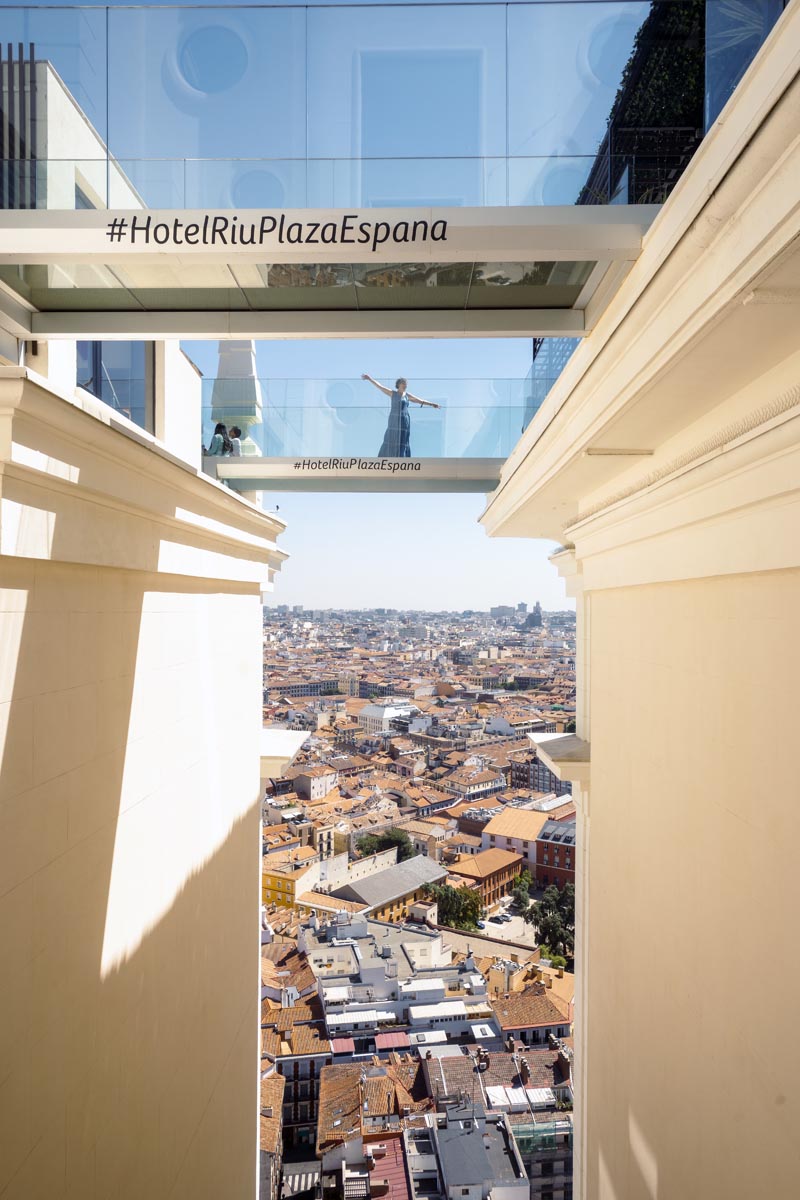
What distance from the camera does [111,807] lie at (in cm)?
309

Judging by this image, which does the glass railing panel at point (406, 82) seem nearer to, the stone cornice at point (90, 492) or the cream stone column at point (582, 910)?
the stone cornice at point (90, 492)

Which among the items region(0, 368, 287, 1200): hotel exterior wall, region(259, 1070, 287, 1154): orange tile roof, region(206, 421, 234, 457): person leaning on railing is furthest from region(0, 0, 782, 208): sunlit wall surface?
region(259, 1070, 287, 1154): orange tile roof

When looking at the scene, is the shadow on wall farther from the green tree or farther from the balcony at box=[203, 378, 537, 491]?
the green tree

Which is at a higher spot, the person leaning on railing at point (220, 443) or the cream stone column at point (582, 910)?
the person leaning on railing at point (220, 443)

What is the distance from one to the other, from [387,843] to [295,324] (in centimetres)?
3498

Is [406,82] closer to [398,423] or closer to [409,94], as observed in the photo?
[409,94]

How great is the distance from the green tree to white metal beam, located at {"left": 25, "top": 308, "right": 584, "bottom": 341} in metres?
34.2

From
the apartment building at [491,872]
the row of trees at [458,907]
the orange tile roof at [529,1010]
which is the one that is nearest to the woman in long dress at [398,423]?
the orange tile roof at [529,1010]

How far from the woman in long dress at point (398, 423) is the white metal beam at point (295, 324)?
10.00 ft

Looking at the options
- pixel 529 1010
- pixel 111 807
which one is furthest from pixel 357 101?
pixel 529 1010

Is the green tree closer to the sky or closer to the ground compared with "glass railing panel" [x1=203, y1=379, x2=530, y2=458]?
closer to the ground

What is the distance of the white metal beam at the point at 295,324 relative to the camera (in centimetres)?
319

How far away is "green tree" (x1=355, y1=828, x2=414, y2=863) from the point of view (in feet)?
116

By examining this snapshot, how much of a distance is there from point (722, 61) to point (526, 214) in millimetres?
841
